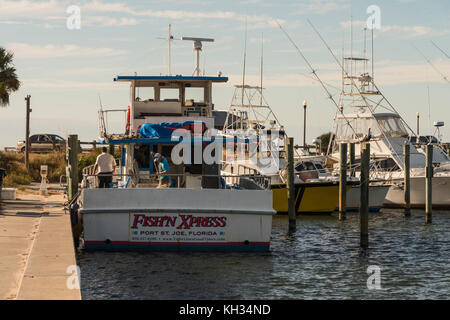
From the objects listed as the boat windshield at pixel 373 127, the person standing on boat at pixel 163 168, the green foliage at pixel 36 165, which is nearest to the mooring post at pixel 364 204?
the person standing on boat at pixel 163 168

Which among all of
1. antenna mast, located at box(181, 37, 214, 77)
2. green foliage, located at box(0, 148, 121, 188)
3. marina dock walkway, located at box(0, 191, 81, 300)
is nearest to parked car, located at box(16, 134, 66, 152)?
green foliage, located at box(0, 148, 121, 188)

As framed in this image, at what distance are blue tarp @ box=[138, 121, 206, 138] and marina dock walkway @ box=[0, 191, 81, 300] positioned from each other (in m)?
3.04

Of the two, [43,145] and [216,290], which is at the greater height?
[43,145]

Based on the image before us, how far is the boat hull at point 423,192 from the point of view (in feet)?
114

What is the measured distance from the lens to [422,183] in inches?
1373

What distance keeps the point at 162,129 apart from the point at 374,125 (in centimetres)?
2041

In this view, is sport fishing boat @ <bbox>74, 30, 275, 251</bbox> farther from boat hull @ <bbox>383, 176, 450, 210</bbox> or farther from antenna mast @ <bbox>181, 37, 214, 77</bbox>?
boat hull @ <bbox>383, 176, 450, 210</bbox>

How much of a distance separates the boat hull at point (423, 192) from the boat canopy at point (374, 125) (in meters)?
3.49

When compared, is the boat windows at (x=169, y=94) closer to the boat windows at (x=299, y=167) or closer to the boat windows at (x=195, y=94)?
the boat windows at (x=195, y=94)

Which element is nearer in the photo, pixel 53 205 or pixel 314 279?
pixel 314 279
